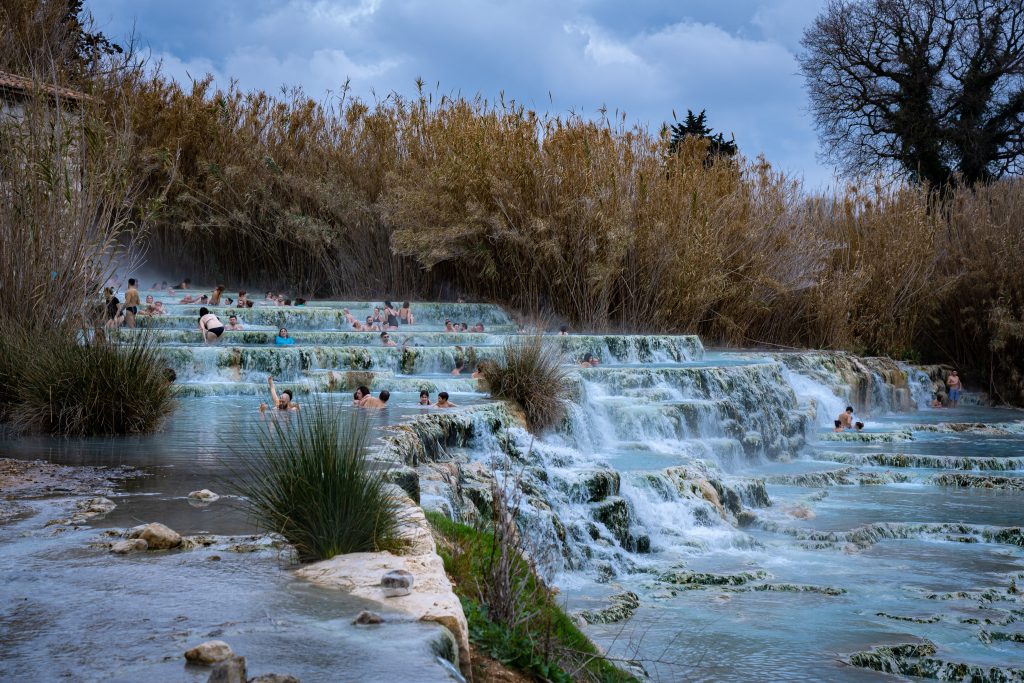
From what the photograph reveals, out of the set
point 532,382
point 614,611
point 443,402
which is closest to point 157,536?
point 614,611

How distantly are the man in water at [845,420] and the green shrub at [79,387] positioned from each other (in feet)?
37.6

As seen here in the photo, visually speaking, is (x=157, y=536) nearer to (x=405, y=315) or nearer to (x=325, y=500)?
(x=325, y=500)

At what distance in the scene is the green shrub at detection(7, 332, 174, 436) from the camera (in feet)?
30.0

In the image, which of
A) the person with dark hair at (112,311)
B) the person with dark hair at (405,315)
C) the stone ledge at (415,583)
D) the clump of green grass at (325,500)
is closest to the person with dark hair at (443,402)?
the person with dark hair at (112,311)

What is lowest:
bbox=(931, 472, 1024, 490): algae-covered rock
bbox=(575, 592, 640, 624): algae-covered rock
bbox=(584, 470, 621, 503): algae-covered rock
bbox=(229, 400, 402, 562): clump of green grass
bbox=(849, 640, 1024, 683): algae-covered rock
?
bbox=(849, 640, 1024, 683): algae-covered rock

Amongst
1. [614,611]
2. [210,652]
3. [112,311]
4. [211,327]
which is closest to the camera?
[210,652]

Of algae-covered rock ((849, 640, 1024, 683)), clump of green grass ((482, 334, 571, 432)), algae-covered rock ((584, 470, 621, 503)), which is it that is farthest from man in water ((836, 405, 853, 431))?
algae-covered rock ((849, 640, 1024, 683))

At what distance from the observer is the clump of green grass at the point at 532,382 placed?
12.0 metres

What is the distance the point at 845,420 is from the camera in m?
17.0

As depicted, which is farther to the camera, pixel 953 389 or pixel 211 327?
pixel 953 389

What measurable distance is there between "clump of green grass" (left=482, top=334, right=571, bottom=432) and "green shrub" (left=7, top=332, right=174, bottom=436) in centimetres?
412

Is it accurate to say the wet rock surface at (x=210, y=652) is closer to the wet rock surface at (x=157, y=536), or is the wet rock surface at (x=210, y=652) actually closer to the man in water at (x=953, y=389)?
the wet rock surface at (x=157, y=536)

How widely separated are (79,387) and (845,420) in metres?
12.2

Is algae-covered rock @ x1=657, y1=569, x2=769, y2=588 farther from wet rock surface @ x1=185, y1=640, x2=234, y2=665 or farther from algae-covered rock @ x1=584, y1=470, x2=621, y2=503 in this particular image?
wet rock surface @ x1=185, y1=640, x2=234, y2=665
